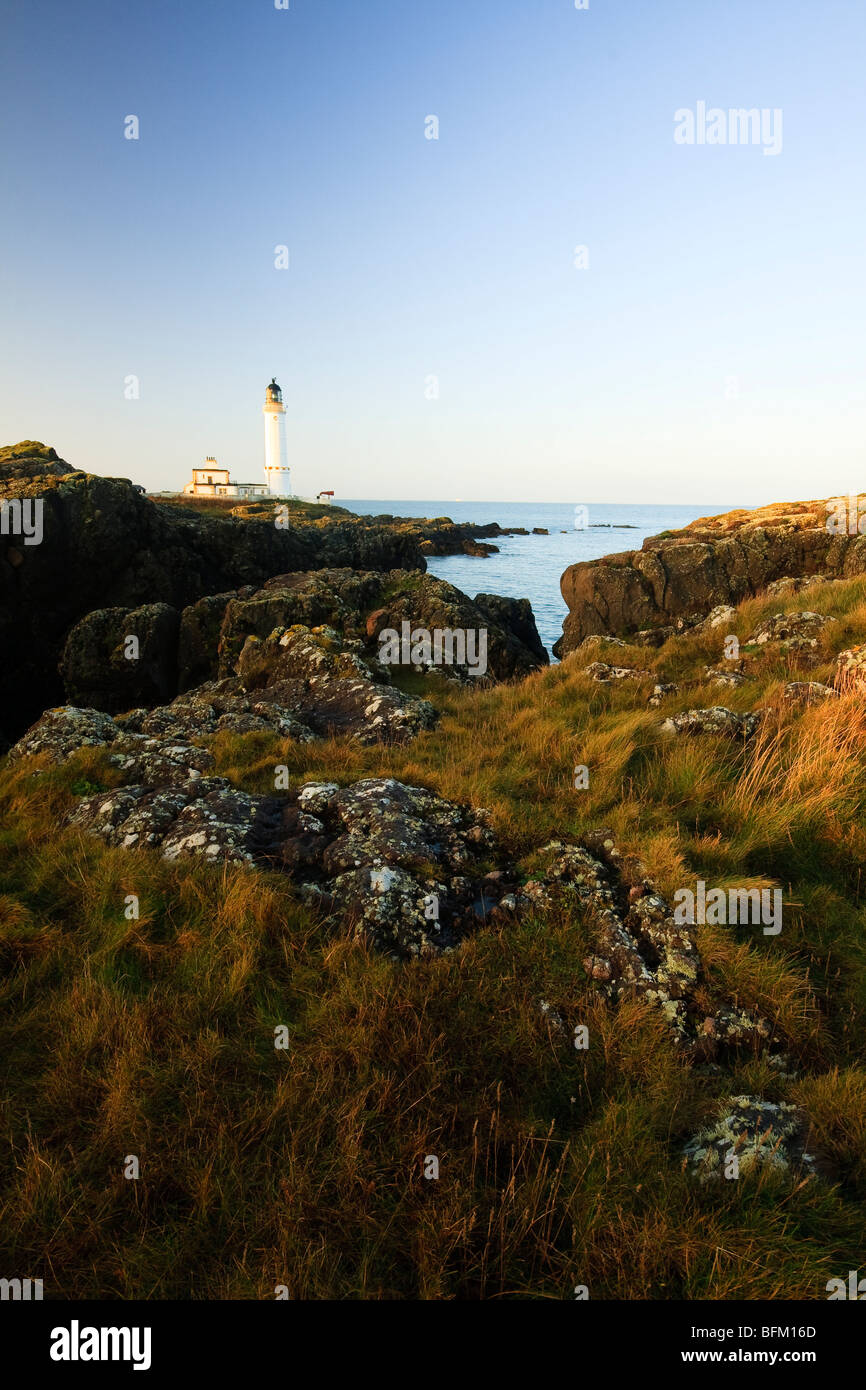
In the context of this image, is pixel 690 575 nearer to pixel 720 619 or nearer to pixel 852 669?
pixel 720 619

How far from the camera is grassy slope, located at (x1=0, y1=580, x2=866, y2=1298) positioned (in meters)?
2.46

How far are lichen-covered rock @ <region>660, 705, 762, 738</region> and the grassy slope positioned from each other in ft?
5.29

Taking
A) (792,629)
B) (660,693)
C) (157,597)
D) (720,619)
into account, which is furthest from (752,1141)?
(157,597)

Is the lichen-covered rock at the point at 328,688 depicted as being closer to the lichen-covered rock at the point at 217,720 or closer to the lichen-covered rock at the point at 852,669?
the lichen-covered rock at the point at 217,720

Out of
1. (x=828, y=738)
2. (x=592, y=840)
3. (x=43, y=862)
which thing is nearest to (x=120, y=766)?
(x=43, y=862)

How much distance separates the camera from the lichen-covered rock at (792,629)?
1053 cm

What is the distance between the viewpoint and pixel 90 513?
2484 centimetres

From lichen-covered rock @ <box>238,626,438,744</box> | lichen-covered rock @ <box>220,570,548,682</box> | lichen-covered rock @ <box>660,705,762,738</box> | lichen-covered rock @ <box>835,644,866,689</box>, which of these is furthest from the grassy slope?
lichen-covered rock @ <box>220,570,548,682</box>

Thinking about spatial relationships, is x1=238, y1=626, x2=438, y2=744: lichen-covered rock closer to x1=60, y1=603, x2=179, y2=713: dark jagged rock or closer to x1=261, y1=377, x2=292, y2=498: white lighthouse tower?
x1=60, y1=603, x2=179, y2=713: dark jagged rock

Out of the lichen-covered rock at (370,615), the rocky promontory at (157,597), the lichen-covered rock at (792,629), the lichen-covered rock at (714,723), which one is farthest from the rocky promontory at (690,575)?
the lichen-covered rock at (714,723)

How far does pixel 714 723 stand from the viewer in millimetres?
7250

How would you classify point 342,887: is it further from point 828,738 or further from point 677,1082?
point 828,738

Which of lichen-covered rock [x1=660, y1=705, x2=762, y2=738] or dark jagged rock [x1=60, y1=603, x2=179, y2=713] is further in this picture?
dark jagged rock [x1=60, y1=603, x2=179, y2=713]
